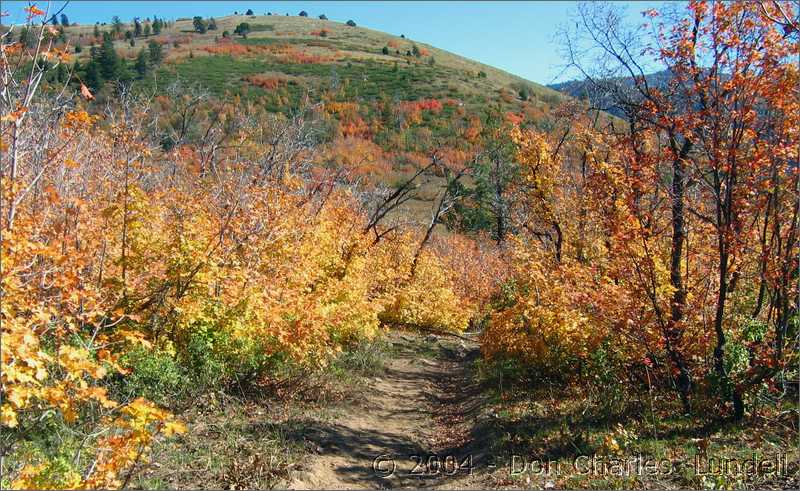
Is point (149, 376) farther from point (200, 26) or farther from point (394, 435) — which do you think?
point (200, 26)

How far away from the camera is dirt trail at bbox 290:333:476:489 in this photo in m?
7.01

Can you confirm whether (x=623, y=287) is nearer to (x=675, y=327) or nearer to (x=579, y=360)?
(x=675, y=327)

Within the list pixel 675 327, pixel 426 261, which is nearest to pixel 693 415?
pixel 675 327

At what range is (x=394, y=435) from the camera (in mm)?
8922

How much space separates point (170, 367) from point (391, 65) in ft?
280

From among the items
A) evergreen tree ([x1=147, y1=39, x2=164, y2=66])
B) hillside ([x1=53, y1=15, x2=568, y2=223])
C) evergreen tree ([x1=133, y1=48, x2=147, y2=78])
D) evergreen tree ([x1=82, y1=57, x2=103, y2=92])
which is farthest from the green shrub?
evergreen tree ([x1=147, y1=39, x2=164, y2=66])

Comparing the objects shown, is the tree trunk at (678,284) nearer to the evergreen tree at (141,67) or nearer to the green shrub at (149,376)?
the green shrub at (149,376)

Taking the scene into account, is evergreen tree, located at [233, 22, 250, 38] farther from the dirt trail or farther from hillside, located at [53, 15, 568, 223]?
the dirt trail

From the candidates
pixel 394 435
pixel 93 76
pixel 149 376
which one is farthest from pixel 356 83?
pixel 149 376

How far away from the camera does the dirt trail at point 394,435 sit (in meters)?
7.01

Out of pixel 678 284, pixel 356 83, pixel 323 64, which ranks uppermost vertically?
pixel 323 64

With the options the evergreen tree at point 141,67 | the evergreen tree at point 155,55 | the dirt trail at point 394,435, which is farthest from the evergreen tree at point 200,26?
the dirt trail at point 394,435

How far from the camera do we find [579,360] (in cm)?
973

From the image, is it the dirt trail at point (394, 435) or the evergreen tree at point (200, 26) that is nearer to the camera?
the dirt trail at point (394, 435)
